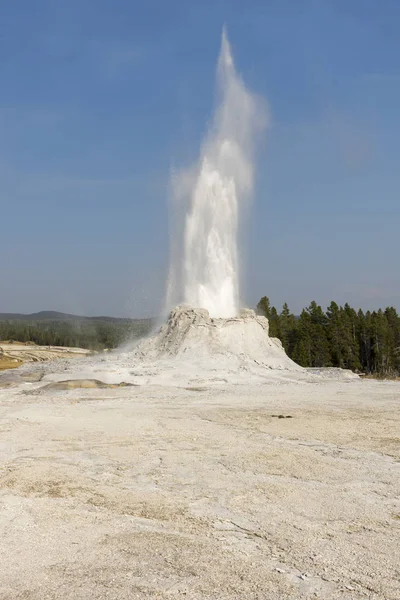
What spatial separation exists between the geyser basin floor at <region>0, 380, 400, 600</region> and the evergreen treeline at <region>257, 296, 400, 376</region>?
35.4 meters

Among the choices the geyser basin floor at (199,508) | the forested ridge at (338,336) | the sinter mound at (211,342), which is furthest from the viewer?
the forested ridge at (338,336)

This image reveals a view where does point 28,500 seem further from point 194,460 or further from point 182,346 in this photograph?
point 182,346

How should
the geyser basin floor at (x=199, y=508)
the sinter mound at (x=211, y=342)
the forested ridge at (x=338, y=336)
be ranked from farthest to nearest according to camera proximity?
1. the forested ridge at (x=338, y=336)
2. the sinter mound at (x=211, y=342)
3. the geyser basin floor at (x=199, y=508)

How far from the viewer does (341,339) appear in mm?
51625

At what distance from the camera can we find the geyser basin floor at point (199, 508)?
18.0ft

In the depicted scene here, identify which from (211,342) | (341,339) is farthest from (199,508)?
(341,339)

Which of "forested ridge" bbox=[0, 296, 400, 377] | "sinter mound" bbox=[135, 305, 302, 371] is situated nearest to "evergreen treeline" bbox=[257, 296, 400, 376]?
"forested ridge" bbox=[0, 296, 400, 377]


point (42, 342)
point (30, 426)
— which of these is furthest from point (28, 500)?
point (42, 342)

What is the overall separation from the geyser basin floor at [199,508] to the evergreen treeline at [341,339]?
116ft

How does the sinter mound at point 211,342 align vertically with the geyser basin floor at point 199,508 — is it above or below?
above

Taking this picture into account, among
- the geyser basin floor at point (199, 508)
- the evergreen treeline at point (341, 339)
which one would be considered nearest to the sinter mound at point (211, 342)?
the geyser basin floor at point (199, 508)

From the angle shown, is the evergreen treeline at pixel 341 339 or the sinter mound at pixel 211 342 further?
the evergreen treeline at pixel 341 339

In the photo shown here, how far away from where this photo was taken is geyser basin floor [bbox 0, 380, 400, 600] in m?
5.48

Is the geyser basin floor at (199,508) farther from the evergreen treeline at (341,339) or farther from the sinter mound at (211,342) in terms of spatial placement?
the evergreen treeline at (341,339)
